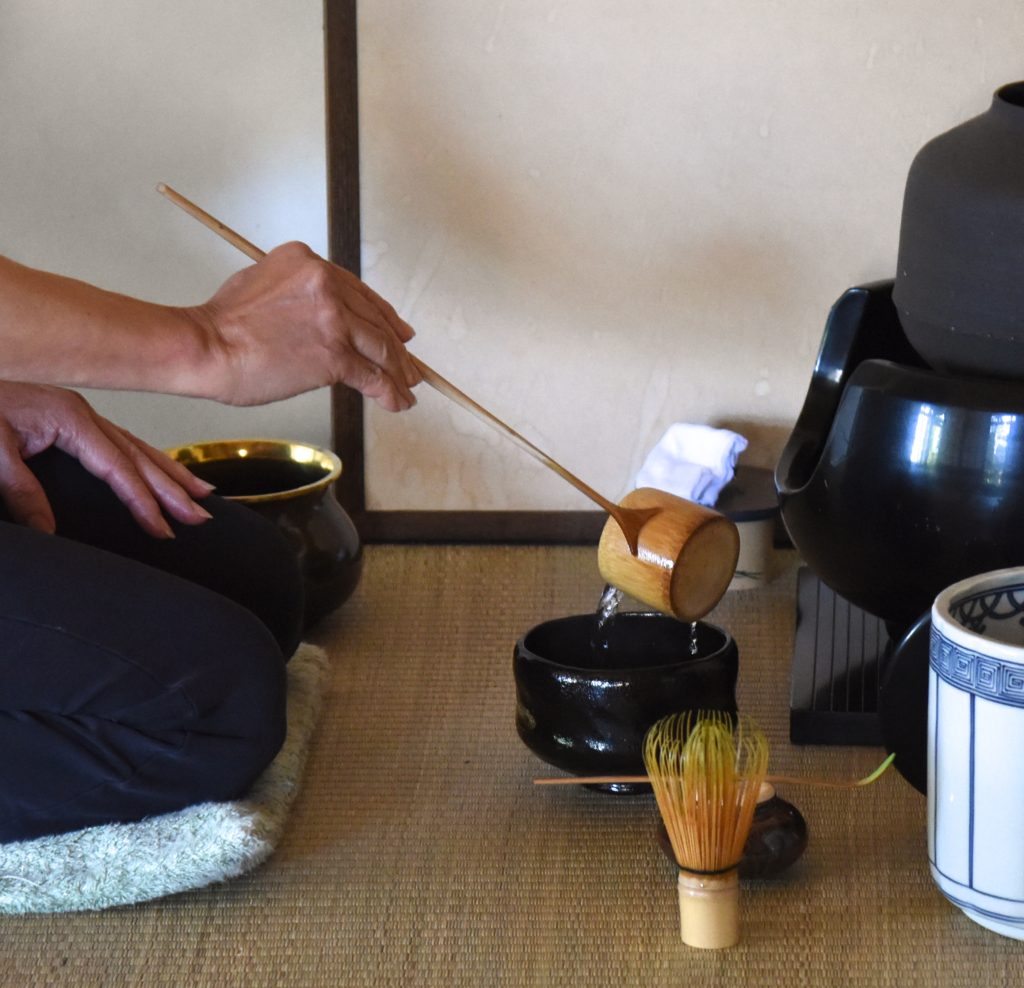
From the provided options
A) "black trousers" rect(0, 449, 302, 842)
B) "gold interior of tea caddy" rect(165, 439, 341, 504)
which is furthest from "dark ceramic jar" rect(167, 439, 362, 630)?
"black trousers" rect(0, 449, 302, 842)

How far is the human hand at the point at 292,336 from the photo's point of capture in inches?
51.0

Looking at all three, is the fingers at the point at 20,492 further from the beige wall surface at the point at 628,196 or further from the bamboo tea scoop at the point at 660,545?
the beige wall surface at the point at 628,196

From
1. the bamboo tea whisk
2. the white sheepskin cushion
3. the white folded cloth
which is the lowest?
the white sheepskin cushion

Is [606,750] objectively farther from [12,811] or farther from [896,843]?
[12,811]

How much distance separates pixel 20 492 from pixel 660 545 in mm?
655

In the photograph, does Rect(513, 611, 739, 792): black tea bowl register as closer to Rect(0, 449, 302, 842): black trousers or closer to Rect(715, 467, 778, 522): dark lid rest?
Rect(0, 449, 302, 842): black trousers

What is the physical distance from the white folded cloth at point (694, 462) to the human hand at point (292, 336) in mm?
732

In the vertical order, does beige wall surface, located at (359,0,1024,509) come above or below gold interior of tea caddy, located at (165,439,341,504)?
above

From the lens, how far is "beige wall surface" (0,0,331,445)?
201 cm

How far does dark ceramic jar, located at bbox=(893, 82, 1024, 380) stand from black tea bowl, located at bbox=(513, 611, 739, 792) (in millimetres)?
384

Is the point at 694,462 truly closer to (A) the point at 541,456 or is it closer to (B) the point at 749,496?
(B) the point at 749,496

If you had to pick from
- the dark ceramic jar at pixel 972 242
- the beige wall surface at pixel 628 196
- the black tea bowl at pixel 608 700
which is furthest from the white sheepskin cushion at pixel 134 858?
the beige wall surface at pixel 628 196

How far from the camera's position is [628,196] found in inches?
80.6

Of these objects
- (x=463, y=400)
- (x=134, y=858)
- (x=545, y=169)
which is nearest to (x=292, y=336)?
(x=463, y=400)
